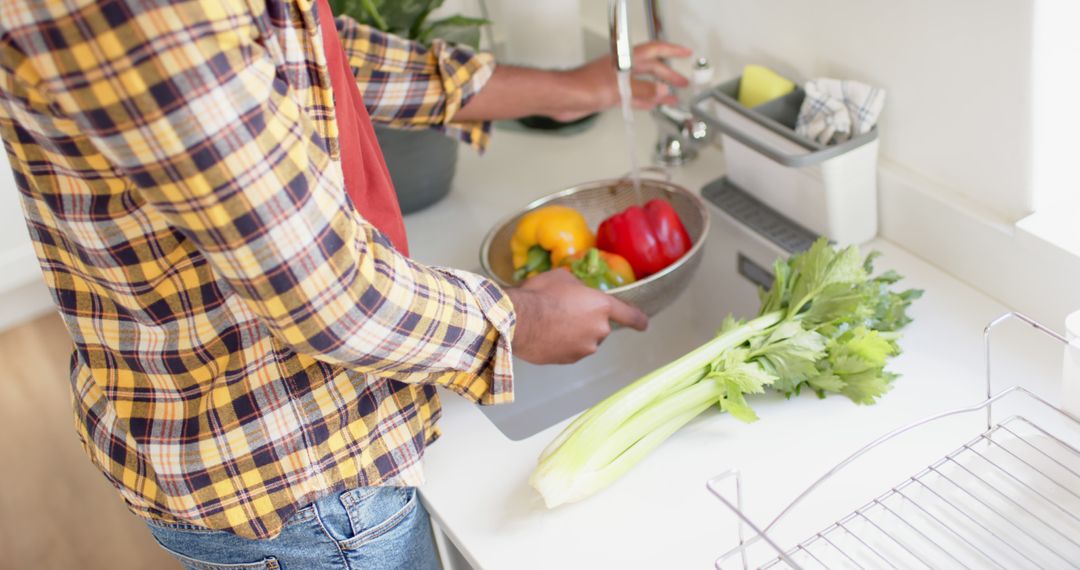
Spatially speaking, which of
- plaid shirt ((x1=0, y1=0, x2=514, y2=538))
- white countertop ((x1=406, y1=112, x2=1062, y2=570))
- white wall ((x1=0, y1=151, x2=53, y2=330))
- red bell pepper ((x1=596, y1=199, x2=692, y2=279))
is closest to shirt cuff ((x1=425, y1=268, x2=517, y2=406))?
plaid shirt ((x1=0, y1=0, x2=514, y2=538))

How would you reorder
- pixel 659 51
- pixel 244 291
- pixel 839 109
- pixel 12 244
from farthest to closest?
pixel 12 244 < pixel 659 51 < pixel 839 109 < pixel 244 291

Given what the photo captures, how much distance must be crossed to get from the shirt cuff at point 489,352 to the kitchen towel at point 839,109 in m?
0.47

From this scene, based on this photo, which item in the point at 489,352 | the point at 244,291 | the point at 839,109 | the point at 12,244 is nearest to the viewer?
the point at 244,291

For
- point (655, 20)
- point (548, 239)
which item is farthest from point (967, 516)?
point (655, 20)

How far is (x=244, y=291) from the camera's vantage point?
785mm

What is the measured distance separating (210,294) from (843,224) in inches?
28.9

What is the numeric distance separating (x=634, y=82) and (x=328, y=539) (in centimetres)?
78

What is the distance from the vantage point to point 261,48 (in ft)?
2.43

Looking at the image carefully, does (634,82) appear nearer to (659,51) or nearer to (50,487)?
(659,51)

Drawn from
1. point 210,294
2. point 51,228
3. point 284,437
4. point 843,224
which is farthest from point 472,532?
point 843,224

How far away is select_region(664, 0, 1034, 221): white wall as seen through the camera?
106cm

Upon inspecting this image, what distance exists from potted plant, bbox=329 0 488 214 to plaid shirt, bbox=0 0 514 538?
54 centimetres

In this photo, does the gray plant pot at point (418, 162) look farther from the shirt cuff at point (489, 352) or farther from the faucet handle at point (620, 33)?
the shirt cuff at point (489, 352)

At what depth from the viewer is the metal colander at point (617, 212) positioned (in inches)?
50.5
